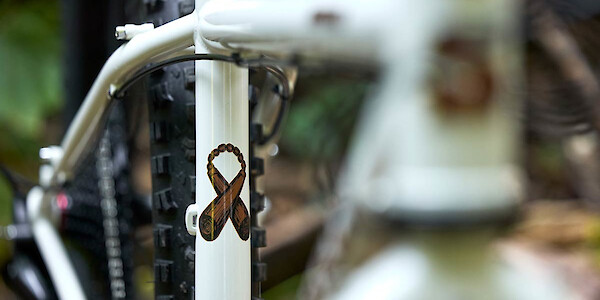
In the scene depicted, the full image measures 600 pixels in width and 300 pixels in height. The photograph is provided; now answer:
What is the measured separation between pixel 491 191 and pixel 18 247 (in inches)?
26.8

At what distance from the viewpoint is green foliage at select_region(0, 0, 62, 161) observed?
3.99 feet

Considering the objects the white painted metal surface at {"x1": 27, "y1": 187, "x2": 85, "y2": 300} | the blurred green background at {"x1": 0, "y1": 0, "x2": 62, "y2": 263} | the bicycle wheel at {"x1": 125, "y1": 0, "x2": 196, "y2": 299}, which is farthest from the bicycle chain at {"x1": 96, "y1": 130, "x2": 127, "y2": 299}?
the blurred green background at {"x1": 0, "y1": 0, "x2": 62, "y2": 263}

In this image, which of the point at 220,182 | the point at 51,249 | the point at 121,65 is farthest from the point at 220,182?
the point at 51,249

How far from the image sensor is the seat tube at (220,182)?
0.35 meters

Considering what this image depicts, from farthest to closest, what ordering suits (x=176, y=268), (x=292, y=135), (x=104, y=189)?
1. (x=292, y=135)
2. (x=104, y=189)
3. (x=176, y=268)

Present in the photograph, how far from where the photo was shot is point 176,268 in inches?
15.6

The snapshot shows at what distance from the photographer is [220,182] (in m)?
0.35

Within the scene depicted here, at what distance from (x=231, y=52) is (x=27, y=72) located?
1043 mm

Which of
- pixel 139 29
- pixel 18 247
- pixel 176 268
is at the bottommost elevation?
pixel 18 247

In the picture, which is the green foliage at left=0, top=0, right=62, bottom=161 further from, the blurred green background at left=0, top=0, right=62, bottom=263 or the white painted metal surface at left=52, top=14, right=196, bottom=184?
the white painted metal surface at left=52, top=14, right=196, bottom=184

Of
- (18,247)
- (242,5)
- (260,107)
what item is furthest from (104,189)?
(242,5)

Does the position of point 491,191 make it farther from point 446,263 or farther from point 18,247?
point 18,247

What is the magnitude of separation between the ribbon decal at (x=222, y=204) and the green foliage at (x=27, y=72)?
3.09 feet

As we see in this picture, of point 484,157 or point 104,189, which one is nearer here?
point 484,157
